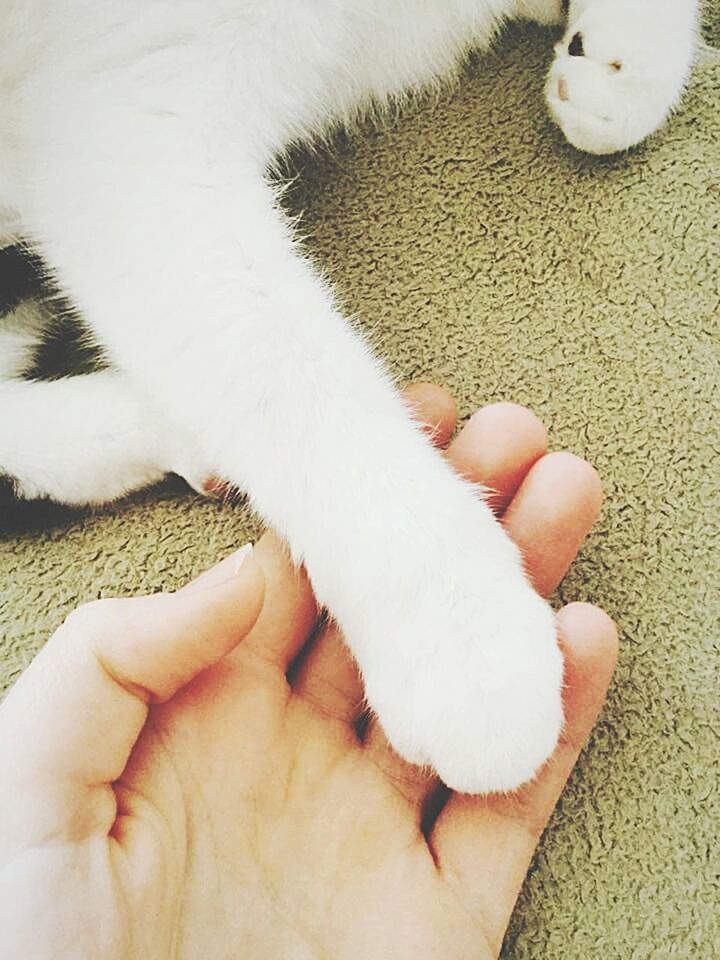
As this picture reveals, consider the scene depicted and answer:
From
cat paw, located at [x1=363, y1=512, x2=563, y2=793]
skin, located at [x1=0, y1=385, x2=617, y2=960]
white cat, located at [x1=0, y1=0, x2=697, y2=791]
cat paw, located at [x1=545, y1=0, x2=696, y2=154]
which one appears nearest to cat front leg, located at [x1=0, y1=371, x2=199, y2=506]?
white cat, located at [x1=0, y1=0, x2=697, y2=791]

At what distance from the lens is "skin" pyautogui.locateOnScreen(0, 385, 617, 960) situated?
0.61m

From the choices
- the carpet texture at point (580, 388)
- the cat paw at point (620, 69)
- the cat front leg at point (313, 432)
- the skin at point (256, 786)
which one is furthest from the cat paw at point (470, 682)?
the cat paw at point (620, 69)

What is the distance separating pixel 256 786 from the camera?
2.36ft

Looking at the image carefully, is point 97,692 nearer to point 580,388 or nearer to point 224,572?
point 224,572

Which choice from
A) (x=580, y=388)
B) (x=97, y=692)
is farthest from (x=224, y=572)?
(x=580, y=388)

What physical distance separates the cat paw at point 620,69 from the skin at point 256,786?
0.99 feet

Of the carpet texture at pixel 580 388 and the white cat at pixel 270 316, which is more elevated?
the white cat at pixel 270 316

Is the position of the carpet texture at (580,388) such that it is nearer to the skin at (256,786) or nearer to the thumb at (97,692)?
the skin at (256,786)

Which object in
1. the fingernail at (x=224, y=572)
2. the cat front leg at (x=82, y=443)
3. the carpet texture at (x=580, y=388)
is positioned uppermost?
the cat front leg at (x=82, y=443)

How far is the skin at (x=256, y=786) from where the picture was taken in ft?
1.99

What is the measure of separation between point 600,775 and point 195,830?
1.22 feet

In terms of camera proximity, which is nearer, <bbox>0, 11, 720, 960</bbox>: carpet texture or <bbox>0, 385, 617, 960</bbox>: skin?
<bbox>0, 385, 617, 960</bbox>: skin

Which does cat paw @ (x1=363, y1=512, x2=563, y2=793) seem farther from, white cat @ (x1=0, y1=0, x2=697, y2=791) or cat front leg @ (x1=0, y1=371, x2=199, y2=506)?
cat front leg @ (x1=0, y1=371, x2=199, y2=506)

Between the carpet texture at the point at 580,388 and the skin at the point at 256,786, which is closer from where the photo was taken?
the skin at the point at 256,786
